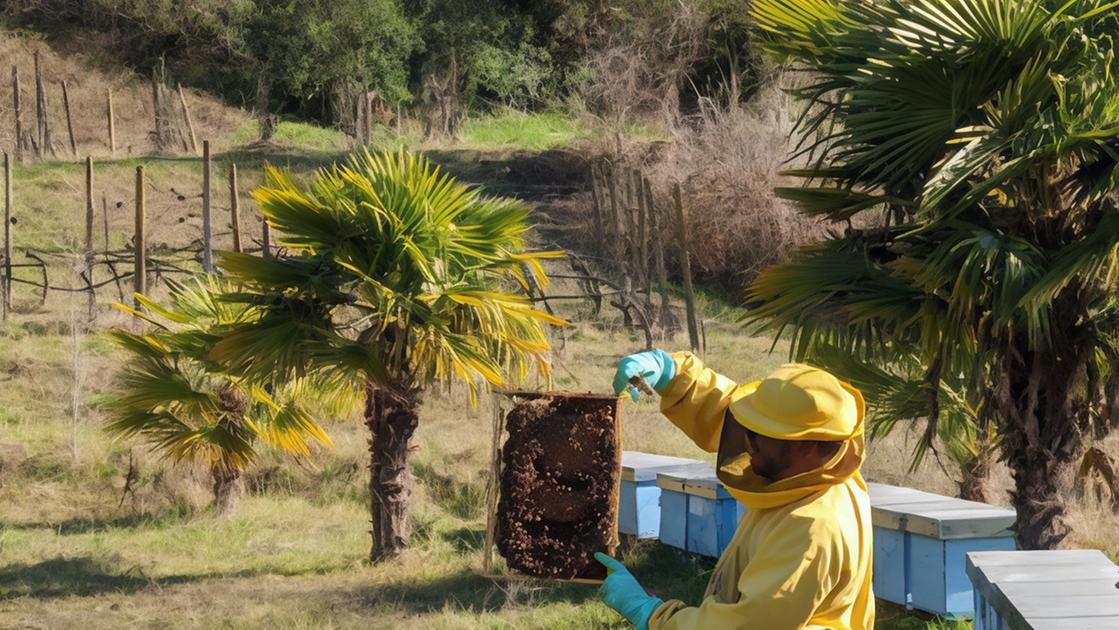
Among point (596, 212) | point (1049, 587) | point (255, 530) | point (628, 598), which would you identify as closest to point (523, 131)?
point (596, 212)

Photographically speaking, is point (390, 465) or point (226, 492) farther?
point (226, 492)

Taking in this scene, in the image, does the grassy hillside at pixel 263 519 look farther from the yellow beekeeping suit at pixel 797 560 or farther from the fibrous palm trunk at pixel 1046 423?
the yellow beekeeping suit at pixel 797 560

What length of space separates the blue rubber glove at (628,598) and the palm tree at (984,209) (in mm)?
3591

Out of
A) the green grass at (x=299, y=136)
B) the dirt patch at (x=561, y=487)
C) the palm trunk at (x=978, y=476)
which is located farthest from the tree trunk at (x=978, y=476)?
the green grass at (x=299, y=136)

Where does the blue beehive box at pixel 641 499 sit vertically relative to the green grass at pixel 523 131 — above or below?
below

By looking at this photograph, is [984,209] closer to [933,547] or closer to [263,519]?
[933,547]

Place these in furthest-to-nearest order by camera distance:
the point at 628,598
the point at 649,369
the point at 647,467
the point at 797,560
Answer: the point at 647,467, the point at 649,369, the point at 628,598, the point at 797,560

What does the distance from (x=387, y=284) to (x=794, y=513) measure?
618 cm

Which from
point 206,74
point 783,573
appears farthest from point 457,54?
point 783,573

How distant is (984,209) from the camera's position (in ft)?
23.4

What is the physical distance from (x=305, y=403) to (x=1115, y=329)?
659cm

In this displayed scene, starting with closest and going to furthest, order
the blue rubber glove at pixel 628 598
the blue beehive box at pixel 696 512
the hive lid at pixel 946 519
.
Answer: the blue rubber glove at pixel 628 598 → the hive lid at pixel 946 519 → the blue beehive box at pixel 696 512

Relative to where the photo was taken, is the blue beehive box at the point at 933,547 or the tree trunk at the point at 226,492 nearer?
the blue beehive box at the point at 933,547

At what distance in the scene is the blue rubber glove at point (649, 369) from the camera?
367 cm
